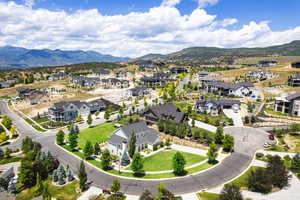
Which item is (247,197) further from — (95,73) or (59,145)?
(95,73)

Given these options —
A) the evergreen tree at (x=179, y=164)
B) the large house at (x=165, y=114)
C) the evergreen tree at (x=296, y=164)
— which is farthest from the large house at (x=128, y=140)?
the evergreen tree at (x=296, y=164)

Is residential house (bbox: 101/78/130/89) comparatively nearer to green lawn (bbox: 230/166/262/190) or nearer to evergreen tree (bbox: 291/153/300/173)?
green lawn (bbox: 230/166/262/190)

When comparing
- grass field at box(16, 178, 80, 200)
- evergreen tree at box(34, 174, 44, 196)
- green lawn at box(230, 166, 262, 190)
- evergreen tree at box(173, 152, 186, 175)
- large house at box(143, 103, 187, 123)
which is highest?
large house at box(143, 103, 187, 123)

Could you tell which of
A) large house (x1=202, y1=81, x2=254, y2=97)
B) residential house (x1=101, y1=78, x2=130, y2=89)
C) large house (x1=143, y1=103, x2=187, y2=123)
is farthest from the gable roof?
residential house (x1=101, y1=78, x2=130, y2=89)

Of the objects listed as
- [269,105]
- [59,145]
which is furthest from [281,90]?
Answer: [59,145]

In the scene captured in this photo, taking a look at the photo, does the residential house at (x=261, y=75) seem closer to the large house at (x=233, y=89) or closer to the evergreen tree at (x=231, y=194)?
the large house at (x=233, y=89)

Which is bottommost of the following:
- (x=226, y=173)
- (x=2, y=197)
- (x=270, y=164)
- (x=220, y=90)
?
(x=2, y=197)
